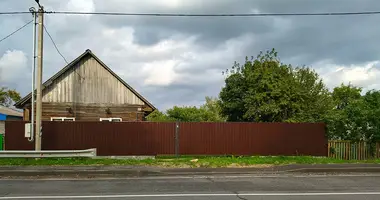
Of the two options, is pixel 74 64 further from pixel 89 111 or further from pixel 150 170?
pixel 150 170

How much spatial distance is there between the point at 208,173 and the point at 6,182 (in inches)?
262

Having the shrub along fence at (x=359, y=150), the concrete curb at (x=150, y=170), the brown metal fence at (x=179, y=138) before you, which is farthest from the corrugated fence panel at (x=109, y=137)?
the shrub along fence at (x=359, y=150)

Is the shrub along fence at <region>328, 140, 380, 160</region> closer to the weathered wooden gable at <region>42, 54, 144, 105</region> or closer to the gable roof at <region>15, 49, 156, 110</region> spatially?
the gable roof at <region>15, 49, 156, 110</region>

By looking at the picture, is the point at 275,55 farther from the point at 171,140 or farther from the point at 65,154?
the point at 65,154

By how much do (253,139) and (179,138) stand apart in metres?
3.81

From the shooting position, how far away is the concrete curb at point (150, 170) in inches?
550

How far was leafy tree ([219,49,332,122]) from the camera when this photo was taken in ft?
89.6

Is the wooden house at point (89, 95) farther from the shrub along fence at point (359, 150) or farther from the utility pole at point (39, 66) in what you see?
the shrub along fence at point (359, 150)

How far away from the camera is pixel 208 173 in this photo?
14320mm

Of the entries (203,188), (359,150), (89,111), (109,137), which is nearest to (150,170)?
(203,188)

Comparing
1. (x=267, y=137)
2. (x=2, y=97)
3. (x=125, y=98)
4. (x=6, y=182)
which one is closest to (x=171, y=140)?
(x=267, y=137)

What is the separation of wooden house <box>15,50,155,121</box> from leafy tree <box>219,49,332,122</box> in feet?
23.4

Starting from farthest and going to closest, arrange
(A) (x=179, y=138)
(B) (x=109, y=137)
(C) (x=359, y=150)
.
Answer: (A) (x=179, y=138) → (B) (x=109, y=137) → (C) (x=359, y=150)

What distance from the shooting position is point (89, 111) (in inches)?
1024
